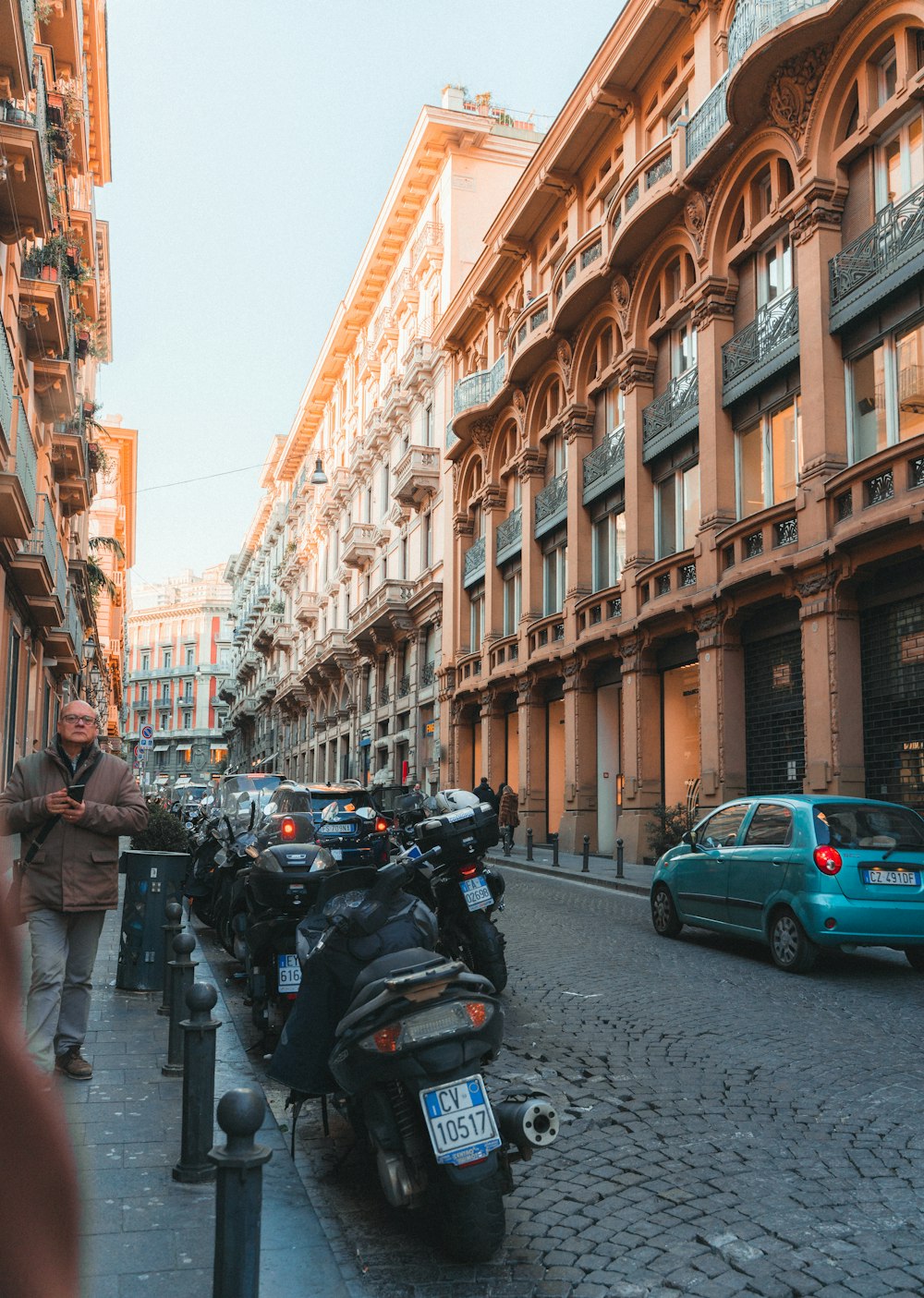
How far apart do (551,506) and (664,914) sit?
18.6m

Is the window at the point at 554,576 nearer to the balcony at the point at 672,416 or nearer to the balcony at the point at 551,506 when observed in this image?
the balcony at the point at 551,506

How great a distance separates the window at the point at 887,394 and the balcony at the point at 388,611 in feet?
80.2

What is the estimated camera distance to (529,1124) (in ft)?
12.6

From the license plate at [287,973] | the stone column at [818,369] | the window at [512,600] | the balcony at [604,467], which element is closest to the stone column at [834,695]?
the stone column at [818,369]

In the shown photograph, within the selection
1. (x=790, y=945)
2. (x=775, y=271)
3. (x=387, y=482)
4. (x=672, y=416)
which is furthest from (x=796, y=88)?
(x=387, y=482)

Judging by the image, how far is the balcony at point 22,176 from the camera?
15367 millimetres

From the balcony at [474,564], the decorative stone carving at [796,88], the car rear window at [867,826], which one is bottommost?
the car rear window at [867,826]

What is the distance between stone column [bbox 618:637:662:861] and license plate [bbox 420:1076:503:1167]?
62.2 feet

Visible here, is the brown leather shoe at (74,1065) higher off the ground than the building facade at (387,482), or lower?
lower

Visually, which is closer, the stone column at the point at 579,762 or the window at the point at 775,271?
the window at the point at 775,271

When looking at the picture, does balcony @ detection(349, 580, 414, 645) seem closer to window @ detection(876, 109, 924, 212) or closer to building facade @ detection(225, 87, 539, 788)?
building facade @ detection(225, 87, 539, 788)

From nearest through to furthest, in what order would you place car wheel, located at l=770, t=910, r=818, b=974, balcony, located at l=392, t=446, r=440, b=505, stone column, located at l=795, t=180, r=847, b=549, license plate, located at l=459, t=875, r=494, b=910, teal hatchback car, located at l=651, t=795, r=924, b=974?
license plate, located at l=459, t=875, r=494, b=910 < teal hatchback car, located at l=651, t=795, r=924, b=974 < car wheel, located at l=770, t=910, r=818, b=974 < stone column, located at l=795, t=180, r=847, b=549 < balcony, located at l=392, t=446, r=440, b=505

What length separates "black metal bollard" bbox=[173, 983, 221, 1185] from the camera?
442 cm

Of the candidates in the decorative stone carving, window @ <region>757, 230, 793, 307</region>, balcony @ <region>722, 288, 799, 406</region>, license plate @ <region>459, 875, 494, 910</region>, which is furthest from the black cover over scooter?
the decorative stone carving
